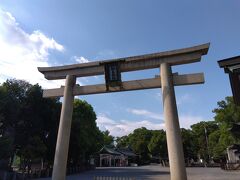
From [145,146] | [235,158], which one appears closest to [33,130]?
[235,158]

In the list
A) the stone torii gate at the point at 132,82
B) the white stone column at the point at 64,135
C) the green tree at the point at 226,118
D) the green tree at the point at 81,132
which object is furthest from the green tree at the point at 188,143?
the white stone column at the point at 64,135

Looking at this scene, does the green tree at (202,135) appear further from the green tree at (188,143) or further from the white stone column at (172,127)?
the white stone column at (172,127)

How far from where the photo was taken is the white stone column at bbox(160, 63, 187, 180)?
859cm

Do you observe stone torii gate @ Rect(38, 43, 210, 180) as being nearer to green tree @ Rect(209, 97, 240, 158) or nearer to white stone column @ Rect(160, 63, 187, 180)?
white stone column @ Rect(160, 63, 187, 180)

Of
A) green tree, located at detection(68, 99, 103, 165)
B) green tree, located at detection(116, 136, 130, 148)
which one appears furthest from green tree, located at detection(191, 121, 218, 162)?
green tree, located at detection(116, 136, 130, 148)

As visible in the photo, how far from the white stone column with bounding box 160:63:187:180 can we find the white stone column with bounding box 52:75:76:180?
168 inches

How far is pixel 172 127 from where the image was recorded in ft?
29.6

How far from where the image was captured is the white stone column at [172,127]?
8.59 metres

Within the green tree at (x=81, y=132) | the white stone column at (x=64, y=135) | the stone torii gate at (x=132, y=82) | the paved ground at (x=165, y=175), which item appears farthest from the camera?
the green tree at (x=81, y=132)

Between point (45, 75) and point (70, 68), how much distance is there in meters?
1.48

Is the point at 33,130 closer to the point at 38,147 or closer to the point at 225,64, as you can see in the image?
the point at 38,147

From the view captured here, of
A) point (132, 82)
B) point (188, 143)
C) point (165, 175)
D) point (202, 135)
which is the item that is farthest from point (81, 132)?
point (202, 135)

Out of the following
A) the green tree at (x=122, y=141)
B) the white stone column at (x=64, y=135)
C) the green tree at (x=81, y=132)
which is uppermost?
the green tree at (x=122, y=141)

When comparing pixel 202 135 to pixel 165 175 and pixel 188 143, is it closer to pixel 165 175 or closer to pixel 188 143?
pixel 188 143
